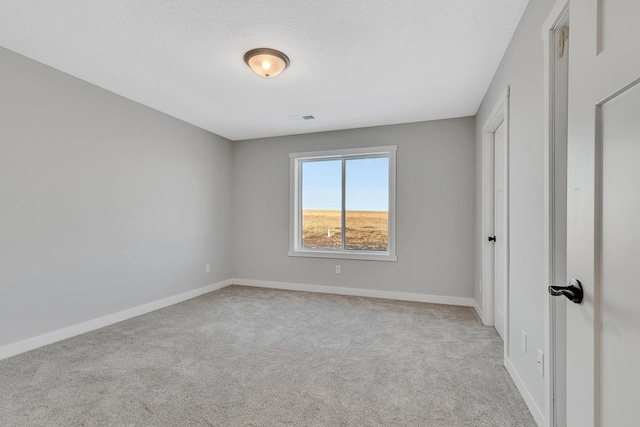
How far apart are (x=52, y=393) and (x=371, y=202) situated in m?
3.82

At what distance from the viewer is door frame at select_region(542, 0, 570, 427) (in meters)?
1.46

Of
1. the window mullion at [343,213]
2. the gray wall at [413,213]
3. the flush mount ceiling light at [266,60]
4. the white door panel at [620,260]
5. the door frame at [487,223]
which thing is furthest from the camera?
the window mullion at [343,213]

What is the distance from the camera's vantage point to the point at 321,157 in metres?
4.77

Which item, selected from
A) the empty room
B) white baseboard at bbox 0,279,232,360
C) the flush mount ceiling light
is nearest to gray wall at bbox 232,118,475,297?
the empty room

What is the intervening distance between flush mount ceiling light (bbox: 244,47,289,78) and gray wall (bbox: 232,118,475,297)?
219cm

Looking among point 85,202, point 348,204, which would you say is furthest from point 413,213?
point 85,202

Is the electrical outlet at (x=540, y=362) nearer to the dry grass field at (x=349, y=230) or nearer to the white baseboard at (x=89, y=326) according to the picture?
the dry grass field at (x=349, y=230)

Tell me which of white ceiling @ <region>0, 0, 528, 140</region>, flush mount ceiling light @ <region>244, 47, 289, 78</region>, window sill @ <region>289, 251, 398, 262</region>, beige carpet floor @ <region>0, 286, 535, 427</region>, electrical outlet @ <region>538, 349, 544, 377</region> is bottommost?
beige carpet floor @ <region>0, 286, 535, 427</region>

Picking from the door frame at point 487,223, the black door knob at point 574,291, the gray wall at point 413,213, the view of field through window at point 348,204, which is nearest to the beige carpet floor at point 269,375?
the door frame at point 487,223

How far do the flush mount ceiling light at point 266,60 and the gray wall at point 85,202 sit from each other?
186 cm

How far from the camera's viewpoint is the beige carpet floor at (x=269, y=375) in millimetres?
1758

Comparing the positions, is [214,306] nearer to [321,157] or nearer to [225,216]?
[225,216]

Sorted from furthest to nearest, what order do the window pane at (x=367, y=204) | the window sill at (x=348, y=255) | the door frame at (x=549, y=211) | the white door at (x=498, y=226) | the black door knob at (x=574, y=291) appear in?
1. the window pane at (x=367, y=204)
2. the window sill at (x=348, y=255)
3. the white door at (x=498, y=226)
4. the door frame at (x=549, y=211)
5. the black door knob at (x=574, y=291)

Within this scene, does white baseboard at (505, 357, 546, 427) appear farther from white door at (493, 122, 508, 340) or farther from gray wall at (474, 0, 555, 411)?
white door at (493, 122, 508, 340)
